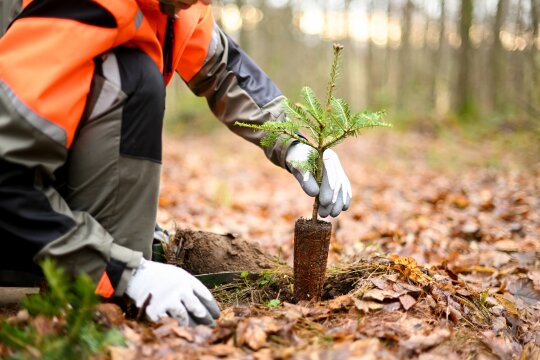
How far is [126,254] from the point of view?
1.65 meters

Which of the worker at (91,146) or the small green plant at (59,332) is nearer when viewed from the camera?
the small green plant at (59,332)

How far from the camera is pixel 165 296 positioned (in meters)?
1.66

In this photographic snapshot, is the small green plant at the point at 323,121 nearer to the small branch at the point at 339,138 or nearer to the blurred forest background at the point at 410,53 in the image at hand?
the small branch at the point at 339,138

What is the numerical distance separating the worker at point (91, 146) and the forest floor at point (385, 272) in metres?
0.22

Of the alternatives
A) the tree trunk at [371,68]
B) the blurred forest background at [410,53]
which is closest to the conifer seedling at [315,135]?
the blurred forest background at [410,53]

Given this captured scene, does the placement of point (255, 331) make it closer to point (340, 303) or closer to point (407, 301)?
point (340, 303)

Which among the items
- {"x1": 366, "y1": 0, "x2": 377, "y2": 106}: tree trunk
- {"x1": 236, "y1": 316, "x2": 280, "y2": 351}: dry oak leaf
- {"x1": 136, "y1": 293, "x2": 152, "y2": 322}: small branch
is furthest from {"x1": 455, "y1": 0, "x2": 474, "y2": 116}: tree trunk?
{"x1": 136, "y1": 293, "x2": 152, "y2": 322}: small branch

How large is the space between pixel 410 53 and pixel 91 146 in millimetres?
21756

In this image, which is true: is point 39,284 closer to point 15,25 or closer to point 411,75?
point 15,25

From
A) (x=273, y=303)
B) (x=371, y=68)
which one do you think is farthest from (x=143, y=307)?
(x=371, y=68)

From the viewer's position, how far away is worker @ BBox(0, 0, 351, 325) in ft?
5.01

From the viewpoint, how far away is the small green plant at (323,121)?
1.87m

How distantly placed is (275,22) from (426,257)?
2131 centimetres

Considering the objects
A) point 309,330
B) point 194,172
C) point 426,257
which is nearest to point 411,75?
point 194,172
